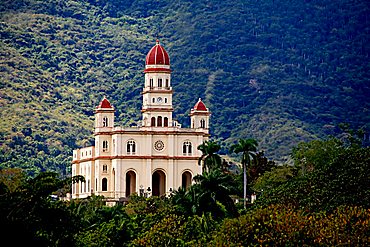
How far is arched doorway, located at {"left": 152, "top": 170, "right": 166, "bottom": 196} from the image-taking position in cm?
13688

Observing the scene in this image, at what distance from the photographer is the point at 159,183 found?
138000mm

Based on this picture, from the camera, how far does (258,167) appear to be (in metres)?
142

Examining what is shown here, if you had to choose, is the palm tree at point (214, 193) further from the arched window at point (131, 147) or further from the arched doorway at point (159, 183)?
the arched doorway at point (159, 183)

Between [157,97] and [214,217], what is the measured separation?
5072 cm

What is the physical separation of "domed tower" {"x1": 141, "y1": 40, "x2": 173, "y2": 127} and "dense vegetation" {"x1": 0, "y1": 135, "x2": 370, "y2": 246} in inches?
950

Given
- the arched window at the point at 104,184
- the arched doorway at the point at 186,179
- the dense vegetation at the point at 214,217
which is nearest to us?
the dense vegetation at the point at 214,217

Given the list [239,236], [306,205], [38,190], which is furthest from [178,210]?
[38,190]

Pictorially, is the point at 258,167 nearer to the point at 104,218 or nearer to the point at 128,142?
the point at 128,142

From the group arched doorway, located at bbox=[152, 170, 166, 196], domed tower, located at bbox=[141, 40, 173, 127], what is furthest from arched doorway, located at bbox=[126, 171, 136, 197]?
domed tower, located at bbox=[141, 40, 173, 127]

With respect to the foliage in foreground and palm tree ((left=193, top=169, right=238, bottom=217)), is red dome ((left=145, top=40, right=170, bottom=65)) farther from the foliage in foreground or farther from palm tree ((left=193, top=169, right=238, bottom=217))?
the foliage in foreground

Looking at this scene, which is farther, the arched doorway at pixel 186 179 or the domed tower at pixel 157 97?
the arched doorway at pixel 186 179

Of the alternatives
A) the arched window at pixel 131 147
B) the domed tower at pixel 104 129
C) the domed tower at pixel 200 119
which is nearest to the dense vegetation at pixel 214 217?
the arched window at pixel 131 147

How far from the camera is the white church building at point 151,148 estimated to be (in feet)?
442

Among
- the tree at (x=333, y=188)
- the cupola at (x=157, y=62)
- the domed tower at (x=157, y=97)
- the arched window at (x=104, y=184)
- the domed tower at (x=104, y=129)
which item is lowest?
the tree at (x=333, y=188)
